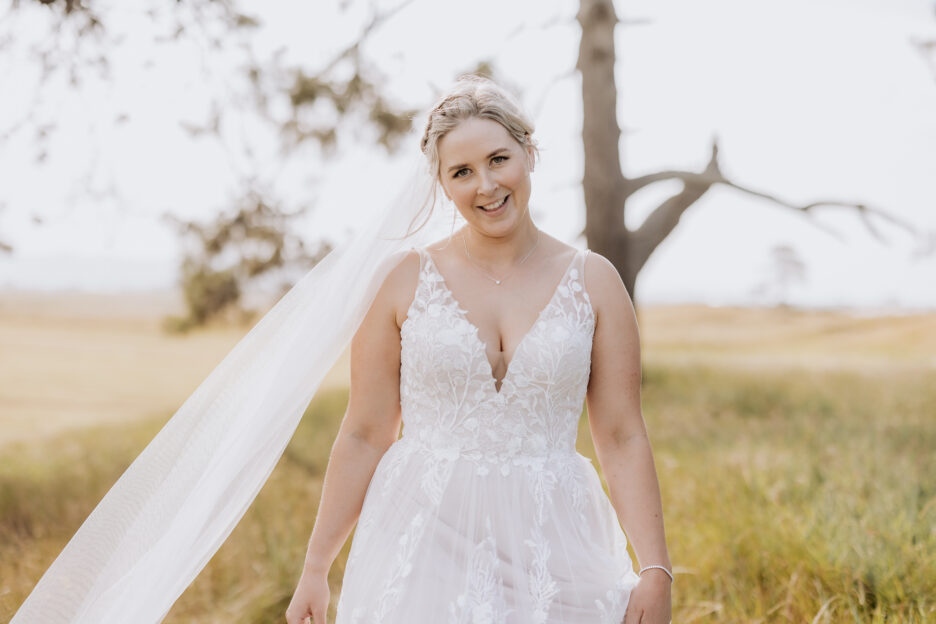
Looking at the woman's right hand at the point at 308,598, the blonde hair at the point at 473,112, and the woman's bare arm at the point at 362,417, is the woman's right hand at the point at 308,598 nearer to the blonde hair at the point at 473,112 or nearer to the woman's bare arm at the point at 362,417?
the woman's bare arm at the point at 362,417

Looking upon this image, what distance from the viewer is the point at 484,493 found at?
2.40 m

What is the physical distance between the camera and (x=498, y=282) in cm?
254

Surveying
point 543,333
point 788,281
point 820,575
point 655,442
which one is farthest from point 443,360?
point 788,281

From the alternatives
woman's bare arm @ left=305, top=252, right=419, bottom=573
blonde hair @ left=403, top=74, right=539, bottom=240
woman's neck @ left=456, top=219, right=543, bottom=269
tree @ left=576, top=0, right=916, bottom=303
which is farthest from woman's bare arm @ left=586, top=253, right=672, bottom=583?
tree @ left=576, top=0, right=916, bottom=303

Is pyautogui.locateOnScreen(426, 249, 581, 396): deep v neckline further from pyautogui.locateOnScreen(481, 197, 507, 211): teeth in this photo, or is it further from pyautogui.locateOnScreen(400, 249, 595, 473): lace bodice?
pyautogui.locateOnScreen(481, 197, 507, 211): teeth

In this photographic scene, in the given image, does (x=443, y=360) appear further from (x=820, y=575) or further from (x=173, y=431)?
(x=820, y=575)

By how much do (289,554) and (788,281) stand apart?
130 ft

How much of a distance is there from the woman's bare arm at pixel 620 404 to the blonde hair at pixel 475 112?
48 cm

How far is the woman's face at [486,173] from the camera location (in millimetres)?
2412

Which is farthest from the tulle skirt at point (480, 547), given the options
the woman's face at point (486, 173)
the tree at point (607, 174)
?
the tree at point (607, 174)

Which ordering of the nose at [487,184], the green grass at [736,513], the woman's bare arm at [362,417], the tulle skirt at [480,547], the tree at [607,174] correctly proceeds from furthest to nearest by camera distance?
the tree at [607,174], the green grass at [736,513], the woman's bare arm at [362,417], the nose at [487,184], the tulle skirt at [480,547]

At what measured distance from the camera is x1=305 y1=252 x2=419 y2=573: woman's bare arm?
2512 mm

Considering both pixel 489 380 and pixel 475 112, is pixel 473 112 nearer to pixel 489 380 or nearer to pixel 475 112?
pixel 475 112

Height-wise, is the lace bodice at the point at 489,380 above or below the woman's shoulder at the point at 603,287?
below
